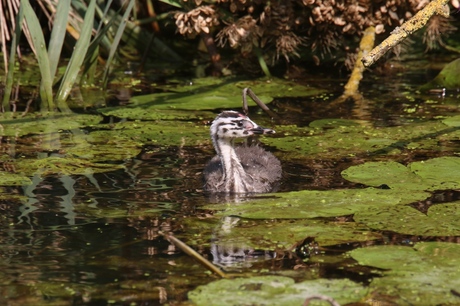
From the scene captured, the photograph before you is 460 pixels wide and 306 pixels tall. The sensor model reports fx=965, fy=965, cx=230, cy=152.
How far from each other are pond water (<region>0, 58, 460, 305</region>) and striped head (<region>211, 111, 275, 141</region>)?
0.40 metres

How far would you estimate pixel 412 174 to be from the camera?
7.35 meters

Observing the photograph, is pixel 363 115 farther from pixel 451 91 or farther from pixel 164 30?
pixel 164 30

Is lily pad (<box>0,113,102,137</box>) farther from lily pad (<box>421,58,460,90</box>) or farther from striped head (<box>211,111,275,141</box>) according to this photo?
lily pad (<box>421,58,460,90</box>)

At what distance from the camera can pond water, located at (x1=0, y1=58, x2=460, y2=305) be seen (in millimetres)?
5230

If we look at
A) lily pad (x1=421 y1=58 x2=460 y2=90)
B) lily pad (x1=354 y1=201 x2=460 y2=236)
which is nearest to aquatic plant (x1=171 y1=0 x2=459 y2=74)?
lily pad (x1=421 y1=58 x2=460 y2=90)

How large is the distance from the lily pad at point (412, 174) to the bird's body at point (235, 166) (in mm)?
624

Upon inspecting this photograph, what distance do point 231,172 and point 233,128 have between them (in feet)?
1.22

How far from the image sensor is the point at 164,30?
13.1 meters

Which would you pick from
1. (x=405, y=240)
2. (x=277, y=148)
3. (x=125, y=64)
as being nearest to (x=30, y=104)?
(x=125, y=64)

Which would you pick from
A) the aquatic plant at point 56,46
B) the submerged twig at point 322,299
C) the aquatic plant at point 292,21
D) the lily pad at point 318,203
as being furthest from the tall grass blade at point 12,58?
the submerged twig at point 322,299

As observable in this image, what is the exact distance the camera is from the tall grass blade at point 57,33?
9.71 metres

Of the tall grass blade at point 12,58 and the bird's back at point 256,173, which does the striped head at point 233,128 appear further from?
the tall grass blade at point 12,58

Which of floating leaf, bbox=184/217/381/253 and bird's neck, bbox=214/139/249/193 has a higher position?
bird's neck, bbox=214/139/249/193

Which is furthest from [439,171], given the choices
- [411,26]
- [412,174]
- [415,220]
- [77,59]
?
[77,59]
